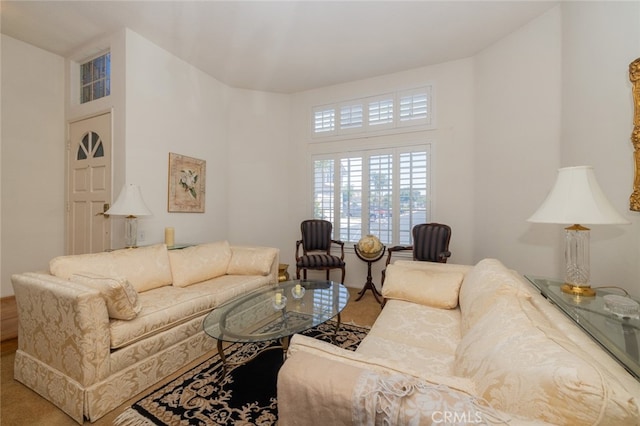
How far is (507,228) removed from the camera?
295 centimetres

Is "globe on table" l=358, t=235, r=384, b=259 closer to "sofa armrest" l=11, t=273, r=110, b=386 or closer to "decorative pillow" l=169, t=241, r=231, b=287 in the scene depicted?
"decorative pillow" l=169, t=241, r=231, b=287

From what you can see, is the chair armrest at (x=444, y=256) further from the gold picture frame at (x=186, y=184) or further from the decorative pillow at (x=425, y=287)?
the gold picture frame at (x=186, y=184)

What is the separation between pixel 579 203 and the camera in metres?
1.40

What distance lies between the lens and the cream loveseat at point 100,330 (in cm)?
151

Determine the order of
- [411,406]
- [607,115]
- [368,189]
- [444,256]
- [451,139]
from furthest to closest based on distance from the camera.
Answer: [368,189]
[451,139]
[444,256]
[607,115]
[411,406]

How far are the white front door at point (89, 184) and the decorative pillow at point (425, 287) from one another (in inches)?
127

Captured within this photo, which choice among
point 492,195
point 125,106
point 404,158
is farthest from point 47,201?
point 492,195

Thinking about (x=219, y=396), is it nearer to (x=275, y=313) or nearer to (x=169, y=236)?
(x=275, y=313)

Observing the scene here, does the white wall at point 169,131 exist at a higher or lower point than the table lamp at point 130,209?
higher

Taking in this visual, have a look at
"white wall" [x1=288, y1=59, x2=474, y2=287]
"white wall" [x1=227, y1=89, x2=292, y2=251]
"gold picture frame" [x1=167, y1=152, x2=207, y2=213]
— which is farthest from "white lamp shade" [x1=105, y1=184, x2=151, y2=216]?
"white wall" [x1=288, y1=59, x2=474, y2=287]

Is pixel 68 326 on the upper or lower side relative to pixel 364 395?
lower

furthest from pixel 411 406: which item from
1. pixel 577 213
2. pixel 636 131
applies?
pixel 636 131

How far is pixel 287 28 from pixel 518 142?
276 centimetres

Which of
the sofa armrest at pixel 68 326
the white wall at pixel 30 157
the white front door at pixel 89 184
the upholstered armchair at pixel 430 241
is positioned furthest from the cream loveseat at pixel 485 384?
the white wall at pixel 30 157
